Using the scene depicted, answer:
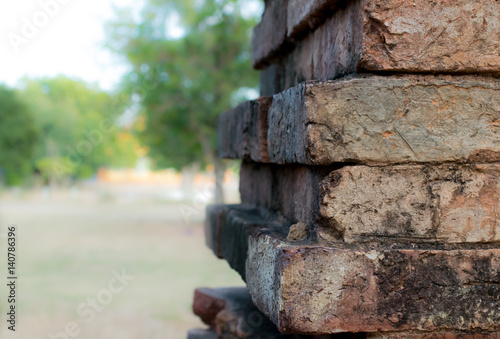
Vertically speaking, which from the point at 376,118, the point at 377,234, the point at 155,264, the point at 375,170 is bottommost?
the point at 155,264

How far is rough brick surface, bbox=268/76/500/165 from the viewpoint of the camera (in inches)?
71.9

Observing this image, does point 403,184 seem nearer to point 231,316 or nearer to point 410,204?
point 410,204

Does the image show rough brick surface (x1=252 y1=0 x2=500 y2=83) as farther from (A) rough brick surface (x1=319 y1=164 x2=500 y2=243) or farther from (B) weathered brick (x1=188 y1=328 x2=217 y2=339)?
(B) weathered brick (x1=188 y1=328 x2=217 y2=339)

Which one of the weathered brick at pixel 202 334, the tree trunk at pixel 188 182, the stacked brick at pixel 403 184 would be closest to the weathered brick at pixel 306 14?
the stacked brick at pixel 403 184

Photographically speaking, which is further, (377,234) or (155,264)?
(155,264)

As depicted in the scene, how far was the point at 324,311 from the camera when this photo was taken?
5.84ft

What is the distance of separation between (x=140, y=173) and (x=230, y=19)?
4468 cm

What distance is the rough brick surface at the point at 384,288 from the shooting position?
1.77 m

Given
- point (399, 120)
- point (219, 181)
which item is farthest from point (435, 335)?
point (219, 181)

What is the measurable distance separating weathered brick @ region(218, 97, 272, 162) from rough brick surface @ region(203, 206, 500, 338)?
0.68m

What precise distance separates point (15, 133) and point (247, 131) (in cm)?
3536

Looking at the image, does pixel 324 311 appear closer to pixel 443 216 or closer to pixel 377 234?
pixel 377 234

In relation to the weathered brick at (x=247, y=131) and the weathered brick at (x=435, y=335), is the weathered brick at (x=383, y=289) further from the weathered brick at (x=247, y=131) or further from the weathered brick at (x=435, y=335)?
the weathered brick at (x=247, y=131)

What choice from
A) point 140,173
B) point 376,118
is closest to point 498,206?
point 376,118
